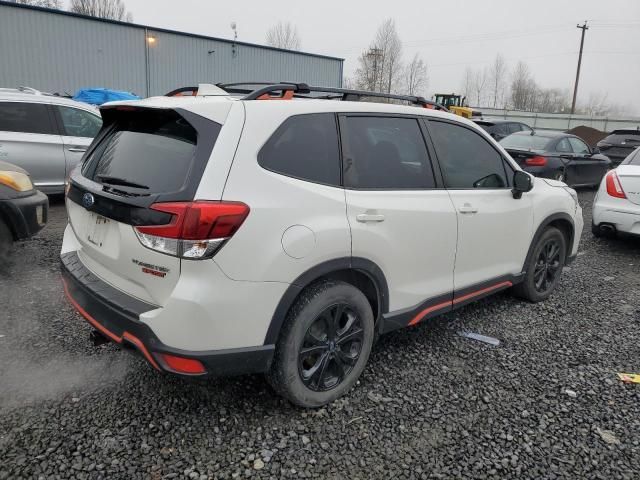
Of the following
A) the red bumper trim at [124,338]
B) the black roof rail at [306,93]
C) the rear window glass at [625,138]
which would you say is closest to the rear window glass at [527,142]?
the rear window glass at [625,138]

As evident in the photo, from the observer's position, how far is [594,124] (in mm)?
34344

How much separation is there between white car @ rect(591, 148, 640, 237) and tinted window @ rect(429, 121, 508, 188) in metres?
3.15

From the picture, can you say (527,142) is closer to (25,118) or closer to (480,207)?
(480,207)

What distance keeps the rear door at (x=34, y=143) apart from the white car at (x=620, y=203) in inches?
294

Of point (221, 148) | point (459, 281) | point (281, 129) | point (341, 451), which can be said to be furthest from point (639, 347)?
point (221, 148)

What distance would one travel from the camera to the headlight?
15.1ft

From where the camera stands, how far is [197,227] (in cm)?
211

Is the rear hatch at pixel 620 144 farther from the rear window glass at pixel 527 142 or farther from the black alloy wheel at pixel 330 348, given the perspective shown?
the black alloy wheel at pixel 330 348

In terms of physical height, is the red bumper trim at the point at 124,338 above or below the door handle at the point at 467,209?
below

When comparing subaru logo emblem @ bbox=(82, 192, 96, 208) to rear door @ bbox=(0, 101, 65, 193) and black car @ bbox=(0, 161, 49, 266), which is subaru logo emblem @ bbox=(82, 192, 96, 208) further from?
rear door @ bbox=(0, 101, 65, 193)

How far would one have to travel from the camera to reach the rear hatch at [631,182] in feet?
19.2

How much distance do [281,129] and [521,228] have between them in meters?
2.37

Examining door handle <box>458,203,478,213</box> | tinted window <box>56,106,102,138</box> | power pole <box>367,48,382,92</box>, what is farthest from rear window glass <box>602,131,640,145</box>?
power pole <box>367,48,382,92</box>

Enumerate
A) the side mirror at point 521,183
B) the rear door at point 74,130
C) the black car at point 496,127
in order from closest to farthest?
1. the side mirror at point 521,183
2. the rear door at point 74,130
3. the black car at point 496,127
